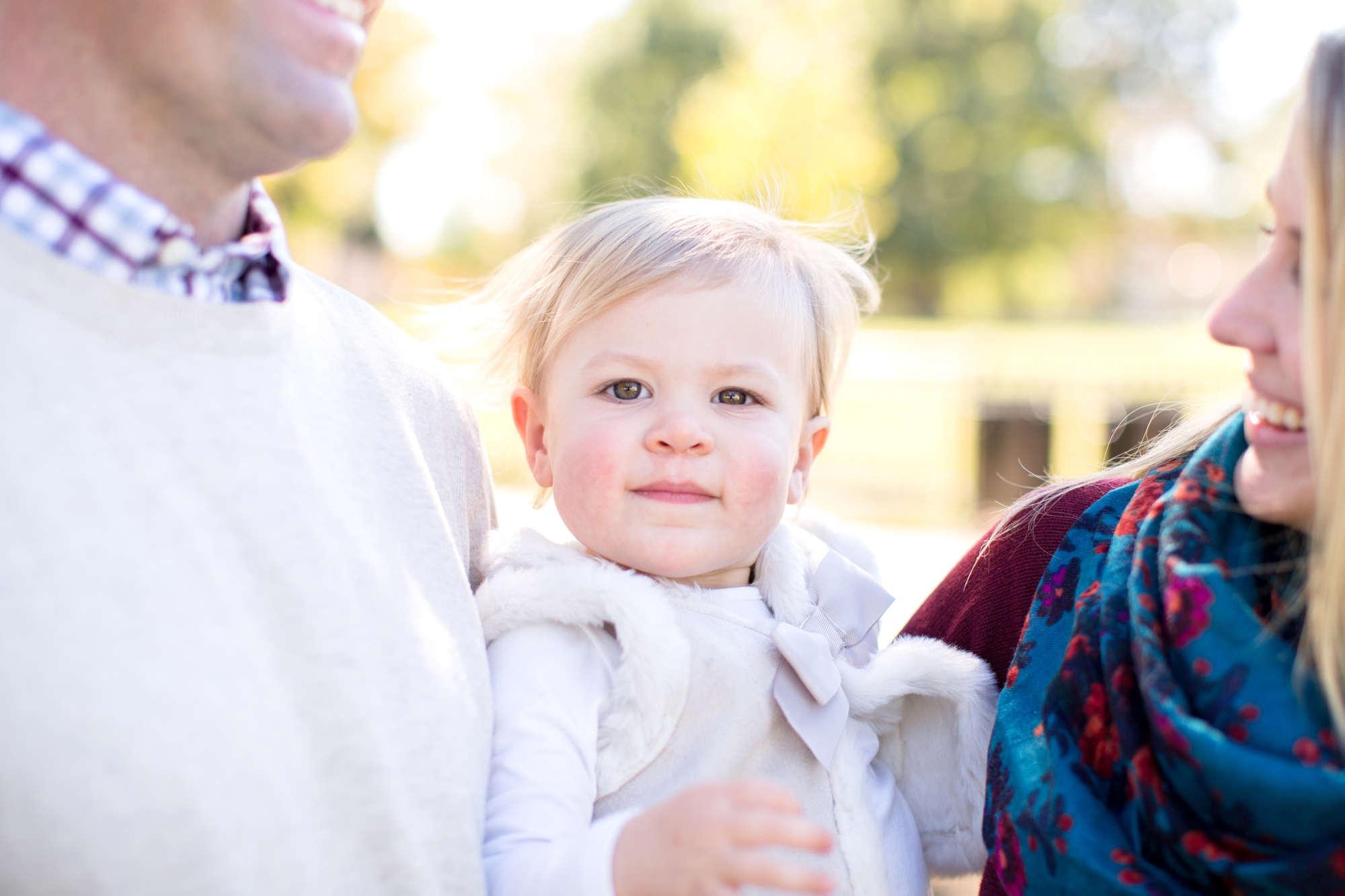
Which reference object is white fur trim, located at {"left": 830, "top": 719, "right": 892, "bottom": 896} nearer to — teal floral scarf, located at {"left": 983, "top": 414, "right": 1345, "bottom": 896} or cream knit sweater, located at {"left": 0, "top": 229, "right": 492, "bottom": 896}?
teal floral scarf, located at {"left": 983, "top": 414, "right": 1345, "bottom": 896}

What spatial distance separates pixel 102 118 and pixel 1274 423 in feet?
4.63

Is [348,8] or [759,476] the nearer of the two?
[348,8]

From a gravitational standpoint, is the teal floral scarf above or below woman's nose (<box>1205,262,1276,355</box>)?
below

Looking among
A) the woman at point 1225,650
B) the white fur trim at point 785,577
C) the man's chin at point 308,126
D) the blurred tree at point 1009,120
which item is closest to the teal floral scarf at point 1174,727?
the woman at point 1225,650

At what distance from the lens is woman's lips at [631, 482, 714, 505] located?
1.55 meters

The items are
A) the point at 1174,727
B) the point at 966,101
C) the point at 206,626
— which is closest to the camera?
the point at 206,626

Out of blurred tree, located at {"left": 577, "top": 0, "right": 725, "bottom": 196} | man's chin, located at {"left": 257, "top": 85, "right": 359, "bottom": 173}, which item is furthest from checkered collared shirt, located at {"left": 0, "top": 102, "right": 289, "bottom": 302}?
blurred tree, located at {"left": 577, "top": 0, "right": 725, "bottom": 196}

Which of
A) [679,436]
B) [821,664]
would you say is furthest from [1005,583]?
[679,436]

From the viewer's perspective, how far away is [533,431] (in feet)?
5.88

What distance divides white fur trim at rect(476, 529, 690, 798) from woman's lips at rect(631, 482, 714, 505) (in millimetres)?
130

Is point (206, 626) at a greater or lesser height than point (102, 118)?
lesser

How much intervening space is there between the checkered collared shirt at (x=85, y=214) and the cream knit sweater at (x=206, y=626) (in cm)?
6

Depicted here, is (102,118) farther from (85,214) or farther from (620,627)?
(620,627)

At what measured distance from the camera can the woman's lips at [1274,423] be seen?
1187 millimetres
